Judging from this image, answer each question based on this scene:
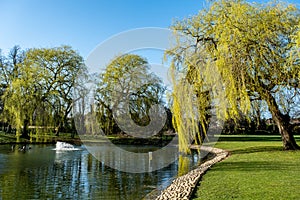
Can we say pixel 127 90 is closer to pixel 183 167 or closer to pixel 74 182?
pixel 183 167

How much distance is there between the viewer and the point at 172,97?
11742mm

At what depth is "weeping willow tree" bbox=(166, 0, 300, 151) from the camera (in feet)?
35.2

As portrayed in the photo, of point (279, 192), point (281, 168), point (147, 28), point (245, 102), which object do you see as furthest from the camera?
point (147, 28)

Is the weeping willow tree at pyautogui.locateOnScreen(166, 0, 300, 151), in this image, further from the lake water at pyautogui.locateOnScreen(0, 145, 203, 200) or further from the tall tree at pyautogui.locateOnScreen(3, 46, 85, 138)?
the tall tree at pyautogui.locateOnScreen(3, 46, 85, 138)

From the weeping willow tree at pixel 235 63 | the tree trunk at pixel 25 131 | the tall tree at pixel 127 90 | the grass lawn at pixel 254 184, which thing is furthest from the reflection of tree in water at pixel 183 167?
the tree trunk at pixel 25 131

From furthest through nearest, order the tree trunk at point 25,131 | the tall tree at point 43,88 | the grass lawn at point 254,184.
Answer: the tree trunk at point 25,131 < the tall tree at point 43,88 < the grass lawn at point 254,184

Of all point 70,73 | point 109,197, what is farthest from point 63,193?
point 70,73

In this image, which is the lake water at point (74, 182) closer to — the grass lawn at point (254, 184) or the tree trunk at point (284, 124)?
the grass lawn at point (254, 184)

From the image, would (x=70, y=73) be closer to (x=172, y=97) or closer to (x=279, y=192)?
(x=172, y=97)

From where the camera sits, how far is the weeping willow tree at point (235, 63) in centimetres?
1073

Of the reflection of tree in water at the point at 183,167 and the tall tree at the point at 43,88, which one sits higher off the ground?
the tall tree at the point at 43,88

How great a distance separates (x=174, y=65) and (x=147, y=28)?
378 centimetres

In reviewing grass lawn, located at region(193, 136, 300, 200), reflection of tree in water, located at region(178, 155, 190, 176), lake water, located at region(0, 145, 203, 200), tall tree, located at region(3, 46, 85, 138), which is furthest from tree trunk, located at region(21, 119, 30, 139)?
grass lawn, located at region(193, 136, 300, 200)

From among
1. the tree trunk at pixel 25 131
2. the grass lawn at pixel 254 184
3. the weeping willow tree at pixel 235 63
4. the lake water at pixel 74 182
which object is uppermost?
the weeping willow tree at pixel 235 63
